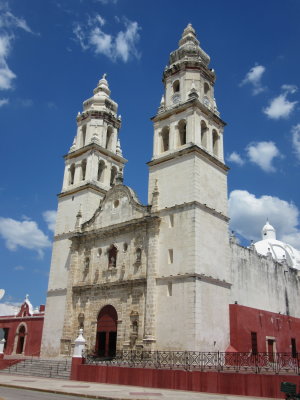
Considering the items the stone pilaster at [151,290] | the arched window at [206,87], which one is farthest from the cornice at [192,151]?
the arched window at [206,87]

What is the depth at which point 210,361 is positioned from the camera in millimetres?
22828

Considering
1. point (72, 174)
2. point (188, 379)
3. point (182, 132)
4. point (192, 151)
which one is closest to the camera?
point (188, 379)

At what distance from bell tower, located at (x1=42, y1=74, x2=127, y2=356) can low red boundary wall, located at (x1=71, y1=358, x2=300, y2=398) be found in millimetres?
10976

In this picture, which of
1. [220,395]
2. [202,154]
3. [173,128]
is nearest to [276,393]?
[220,395]

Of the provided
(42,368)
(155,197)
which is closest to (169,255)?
(155,197)

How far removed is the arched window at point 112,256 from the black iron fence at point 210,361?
6395 mm

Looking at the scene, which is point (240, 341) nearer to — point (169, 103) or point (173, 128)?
point (173, 128)

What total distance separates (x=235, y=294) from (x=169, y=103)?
15.7 metres

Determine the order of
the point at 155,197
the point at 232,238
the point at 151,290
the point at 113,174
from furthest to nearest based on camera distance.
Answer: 1. the point at 113,174
2. the point at 232,238
3. the point at 155,197
4. the point at 151,290

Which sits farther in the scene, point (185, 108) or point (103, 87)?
point (103, 87)

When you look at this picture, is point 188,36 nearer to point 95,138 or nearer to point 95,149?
point 95,138

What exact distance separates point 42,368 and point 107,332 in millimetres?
4899

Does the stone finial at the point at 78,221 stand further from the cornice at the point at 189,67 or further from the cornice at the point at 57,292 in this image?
the cornice at the point at 189,67

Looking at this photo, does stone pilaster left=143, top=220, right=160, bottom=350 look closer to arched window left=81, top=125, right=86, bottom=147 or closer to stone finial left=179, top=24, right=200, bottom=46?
arched window left=81, top=125, right=86, bottom=147
